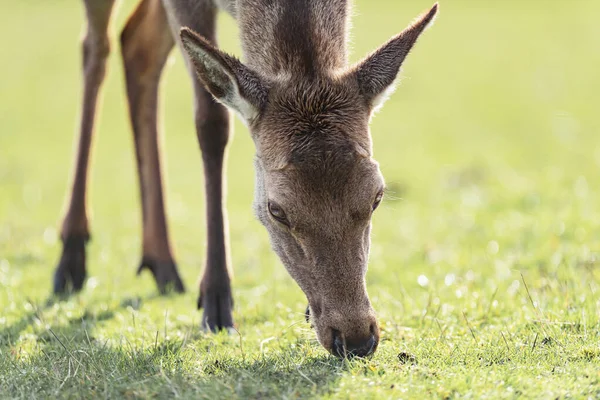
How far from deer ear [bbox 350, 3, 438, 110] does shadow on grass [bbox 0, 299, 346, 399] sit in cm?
155

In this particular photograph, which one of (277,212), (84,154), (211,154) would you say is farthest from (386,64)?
(84,154)

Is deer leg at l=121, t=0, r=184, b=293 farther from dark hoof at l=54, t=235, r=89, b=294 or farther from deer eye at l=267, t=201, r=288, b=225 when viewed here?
deer eye at l=267, t=201, r=288, b=225

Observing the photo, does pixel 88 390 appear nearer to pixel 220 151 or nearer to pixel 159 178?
pixel 220 151

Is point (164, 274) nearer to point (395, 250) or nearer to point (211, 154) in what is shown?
point (211, 154)

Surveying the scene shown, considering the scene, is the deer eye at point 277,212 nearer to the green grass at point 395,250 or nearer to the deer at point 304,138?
the deer at point 304,138

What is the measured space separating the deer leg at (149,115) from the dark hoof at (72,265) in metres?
0.53

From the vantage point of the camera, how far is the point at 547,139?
1522 cm

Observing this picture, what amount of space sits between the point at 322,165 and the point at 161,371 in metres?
1.33

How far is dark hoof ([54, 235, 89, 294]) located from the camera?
766 centimetres

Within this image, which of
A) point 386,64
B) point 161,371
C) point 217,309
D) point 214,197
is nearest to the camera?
point 161,371

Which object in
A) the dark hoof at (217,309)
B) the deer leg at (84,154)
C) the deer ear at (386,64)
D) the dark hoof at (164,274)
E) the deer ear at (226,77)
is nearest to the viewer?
the deer ear at (226,77)

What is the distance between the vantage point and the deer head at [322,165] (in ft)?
14.9

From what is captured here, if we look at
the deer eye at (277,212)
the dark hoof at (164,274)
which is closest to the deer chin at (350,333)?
the deer eye at (277,212)

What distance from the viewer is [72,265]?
7.73m
